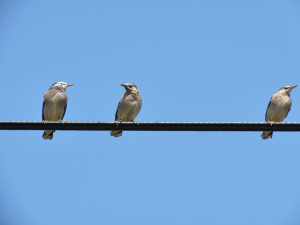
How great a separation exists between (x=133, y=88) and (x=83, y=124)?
Answer: 6299 mm

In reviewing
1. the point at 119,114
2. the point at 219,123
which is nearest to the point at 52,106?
the point at 119,114

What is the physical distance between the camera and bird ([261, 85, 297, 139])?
481 inches

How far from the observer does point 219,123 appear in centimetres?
554

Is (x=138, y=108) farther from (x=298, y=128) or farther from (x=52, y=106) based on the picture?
(x=298, y=128)

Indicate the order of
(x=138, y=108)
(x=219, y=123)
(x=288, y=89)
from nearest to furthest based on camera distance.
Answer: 1. (x=219, y=123)
2. (x=138, y=108)
3. (x=288, y=89)

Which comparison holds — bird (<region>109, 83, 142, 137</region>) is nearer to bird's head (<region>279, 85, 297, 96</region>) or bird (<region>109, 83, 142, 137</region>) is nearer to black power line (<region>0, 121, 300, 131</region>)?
bird's head (<region>279, 85, 297, 96</region>)

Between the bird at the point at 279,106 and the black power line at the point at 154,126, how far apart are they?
21.5 ft

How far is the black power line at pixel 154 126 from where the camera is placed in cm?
555

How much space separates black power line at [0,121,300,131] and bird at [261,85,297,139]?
6552 millimetres

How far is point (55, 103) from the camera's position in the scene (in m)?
12.0

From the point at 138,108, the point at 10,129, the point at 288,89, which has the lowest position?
the point at 10,129
